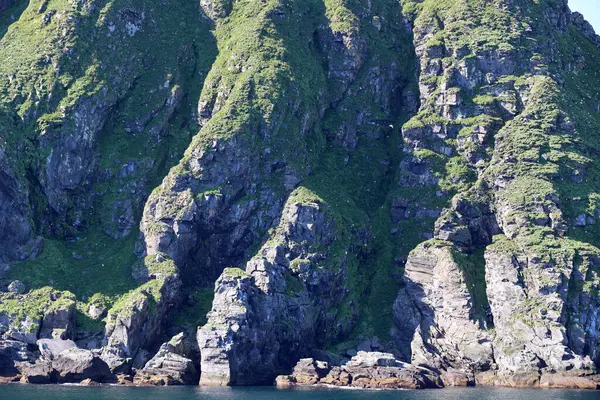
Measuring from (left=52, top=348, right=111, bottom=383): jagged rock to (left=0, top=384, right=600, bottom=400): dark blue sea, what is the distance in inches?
208

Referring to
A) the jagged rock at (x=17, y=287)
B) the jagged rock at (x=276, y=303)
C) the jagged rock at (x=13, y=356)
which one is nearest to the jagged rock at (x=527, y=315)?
the jagged rock at (x=276, y=303)

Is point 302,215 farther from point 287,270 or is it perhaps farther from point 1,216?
point 1,216

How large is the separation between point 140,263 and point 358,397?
62120 millimetres

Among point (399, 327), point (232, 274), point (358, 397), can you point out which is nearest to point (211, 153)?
point (232, 274)

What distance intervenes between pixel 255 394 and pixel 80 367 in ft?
99.1

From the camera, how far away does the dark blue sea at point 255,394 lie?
448 feet

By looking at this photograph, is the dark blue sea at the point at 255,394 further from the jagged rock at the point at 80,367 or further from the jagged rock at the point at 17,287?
the jagged rock at the point at 17,287

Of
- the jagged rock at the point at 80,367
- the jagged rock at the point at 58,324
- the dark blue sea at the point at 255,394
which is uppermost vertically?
the jagged rock at the point at 58,324

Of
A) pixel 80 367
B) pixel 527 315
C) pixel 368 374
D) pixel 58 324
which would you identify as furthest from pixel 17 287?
pixel 527 315

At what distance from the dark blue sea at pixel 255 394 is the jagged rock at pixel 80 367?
17.3 ft

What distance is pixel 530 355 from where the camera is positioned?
16338cm

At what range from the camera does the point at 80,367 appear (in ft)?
511

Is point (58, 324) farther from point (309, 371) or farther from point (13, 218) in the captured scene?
point (309, 371)

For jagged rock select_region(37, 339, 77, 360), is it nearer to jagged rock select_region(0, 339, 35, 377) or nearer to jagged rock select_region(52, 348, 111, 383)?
jagged rock select_region(0, 339, 35, 377)
